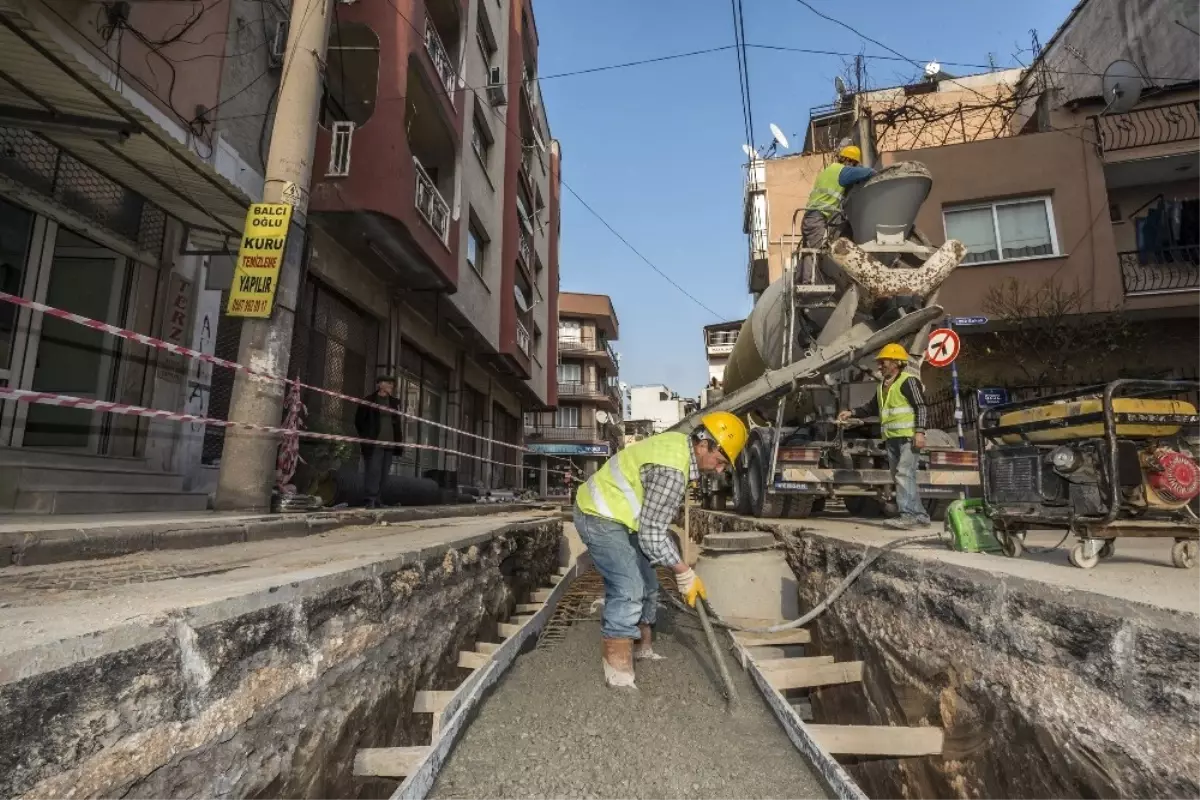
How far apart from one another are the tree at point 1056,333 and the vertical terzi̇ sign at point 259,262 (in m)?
11.7

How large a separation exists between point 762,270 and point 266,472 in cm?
1585

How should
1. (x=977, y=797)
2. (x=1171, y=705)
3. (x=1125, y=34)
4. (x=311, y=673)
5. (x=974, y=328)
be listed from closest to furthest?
(x=1171, y=705) < (x=311, y=673) < (x=977, y=797) < (x=974, y=328) < (x=1125, y=34)

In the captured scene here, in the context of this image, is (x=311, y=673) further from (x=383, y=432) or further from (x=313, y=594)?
(x=383, y=432)

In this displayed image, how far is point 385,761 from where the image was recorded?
2.58 meters

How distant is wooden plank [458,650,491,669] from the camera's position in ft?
12.9

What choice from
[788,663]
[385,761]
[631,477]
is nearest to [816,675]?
[788,663]

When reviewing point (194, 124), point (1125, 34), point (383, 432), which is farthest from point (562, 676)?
point (1125, 34)

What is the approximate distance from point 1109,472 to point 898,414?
2.39m

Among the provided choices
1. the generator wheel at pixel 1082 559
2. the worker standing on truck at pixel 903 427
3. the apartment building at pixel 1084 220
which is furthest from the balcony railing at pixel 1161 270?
the generator wheel at pixel 1082 559

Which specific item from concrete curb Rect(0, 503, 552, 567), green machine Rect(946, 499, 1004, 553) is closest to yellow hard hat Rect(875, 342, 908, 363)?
green machine Rect(946, 499, 1004, 553)

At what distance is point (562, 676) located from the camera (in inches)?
148

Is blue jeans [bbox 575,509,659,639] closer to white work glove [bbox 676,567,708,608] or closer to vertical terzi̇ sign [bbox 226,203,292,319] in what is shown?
white work glove [bbox 676,567,708,608]

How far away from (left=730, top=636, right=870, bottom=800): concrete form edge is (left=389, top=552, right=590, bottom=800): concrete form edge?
10 cm

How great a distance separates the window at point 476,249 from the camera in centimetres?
1268
